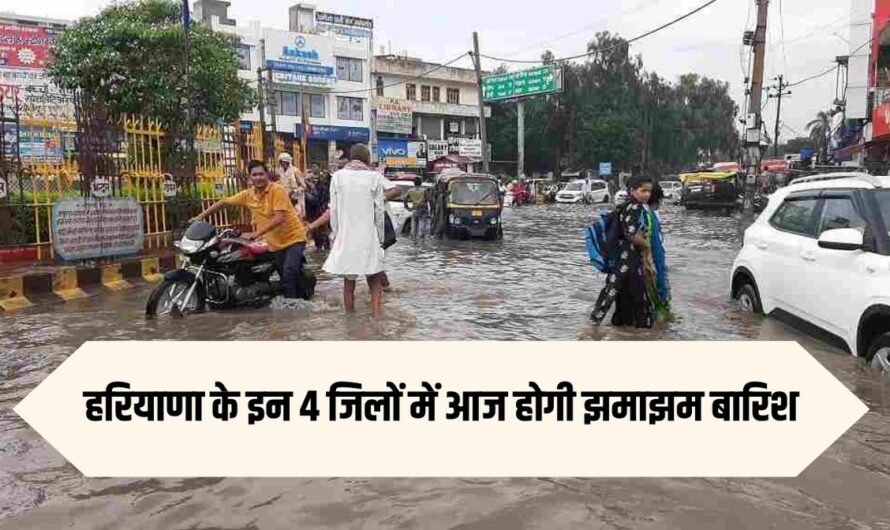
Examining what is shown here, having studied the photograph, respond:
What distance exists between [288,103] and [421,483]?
4018cm

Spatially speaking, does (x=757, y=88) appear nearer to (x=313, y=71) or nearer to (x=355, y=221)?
(x=355, y=221)

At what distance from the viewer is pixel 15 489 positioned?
341 centimetres

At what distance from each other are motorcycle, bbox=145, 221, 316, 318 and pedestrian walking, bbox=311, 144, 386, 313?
0.99 m

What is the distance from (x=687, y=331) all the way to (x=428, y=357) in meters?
3.82

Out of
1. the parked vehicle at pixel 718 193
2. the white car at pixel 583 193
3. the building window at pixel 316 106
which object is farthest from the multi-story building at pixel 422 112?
the parked vehicle at pixel 718 193

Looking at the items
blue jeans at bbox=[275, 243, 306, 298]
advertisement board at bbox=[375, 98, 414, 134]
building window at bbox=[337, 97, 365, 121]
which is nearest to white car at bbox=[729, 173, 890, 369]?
blue jeans at bbox=[275, 243, 306, 298]

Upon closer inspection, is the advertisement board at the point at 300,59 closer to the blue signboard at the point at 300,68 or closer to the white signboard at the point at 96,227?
the blue signboard at the point at 300,68

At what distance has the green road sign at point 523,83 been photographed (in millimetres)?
41594

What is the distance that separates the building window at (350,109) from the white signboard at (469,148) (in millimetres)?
7476

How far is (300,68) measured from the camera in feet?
134

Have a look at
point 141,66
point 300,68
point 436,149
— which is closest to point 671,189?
point 436,149

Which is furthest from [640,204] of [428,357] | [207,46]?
[207,46]

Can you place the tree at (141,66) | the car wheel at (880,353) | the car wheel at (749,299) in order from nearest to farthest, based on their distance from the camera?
the car wheel at (880,353), the car wheel at (749,299), the tree at (141,66)

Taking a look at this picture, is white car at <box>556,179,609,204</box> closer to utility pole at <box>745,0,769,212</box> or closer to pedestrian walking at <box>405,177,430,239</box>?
utility pole at <box>745,0,769,212</box>
